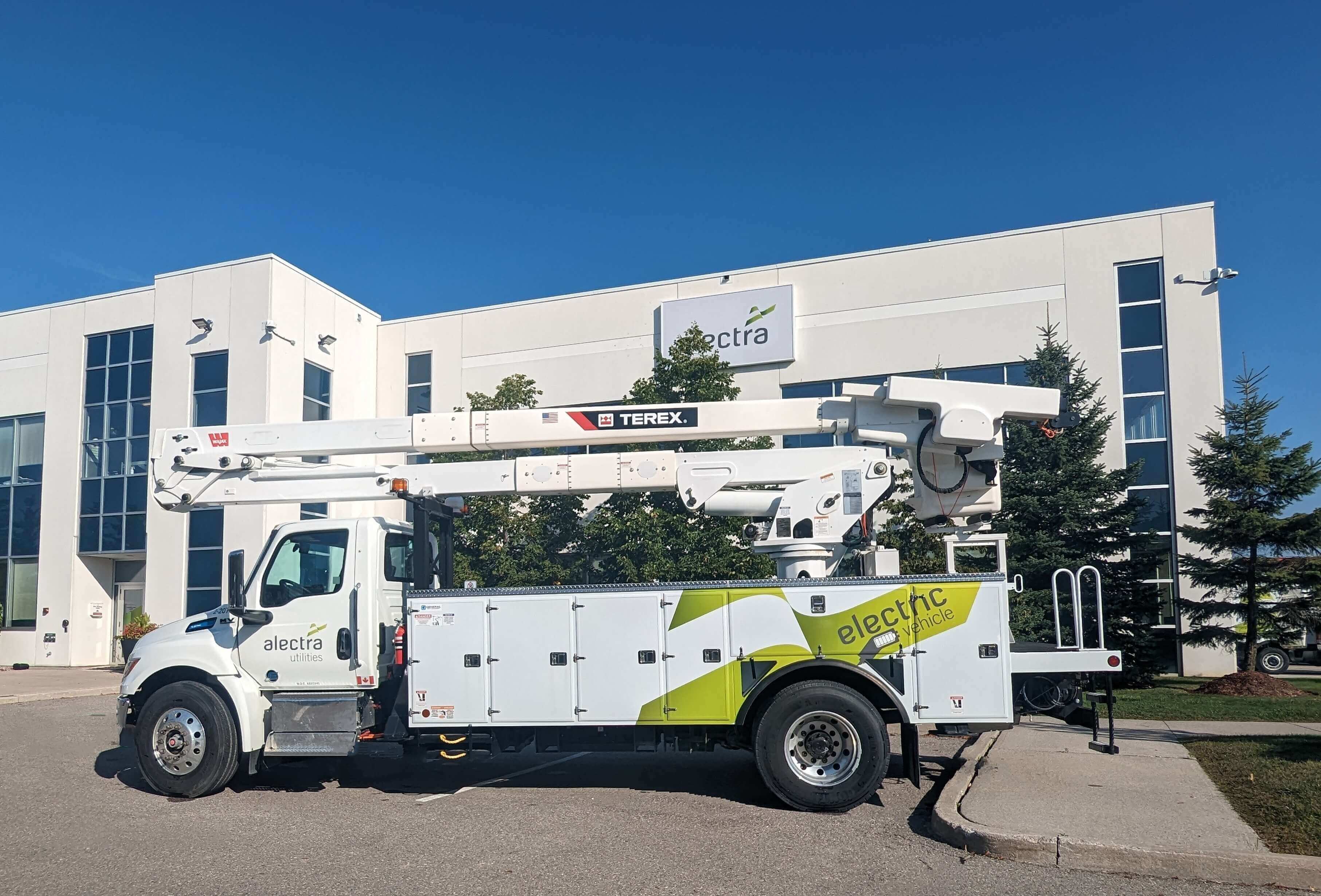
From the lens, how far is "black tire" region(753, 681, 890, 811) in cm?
787

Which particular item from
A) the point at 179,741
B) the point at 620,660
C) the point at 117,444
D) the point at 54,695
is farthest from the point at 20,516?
the point at 620,660

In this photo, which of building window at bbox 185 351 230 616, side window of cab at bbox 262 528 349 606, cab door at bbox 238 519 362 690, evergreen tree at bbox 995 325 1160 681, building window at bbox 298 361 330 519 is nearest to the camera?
cab door at bbox 238 519 362 690

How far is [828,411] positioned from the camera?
9656mm

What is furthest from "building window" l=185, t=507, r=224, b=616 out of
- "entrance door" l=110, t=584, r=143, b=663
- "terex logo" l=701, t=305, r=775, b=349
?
"terex logo" l=701, t=305, r=775, b=349

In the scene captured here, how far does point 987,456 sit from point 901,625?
2086 millimetres

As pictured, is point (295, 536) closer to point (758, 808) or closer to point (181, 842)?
point (181, 842)

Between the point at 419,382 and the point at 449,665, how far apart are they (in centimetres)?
Result: 2239

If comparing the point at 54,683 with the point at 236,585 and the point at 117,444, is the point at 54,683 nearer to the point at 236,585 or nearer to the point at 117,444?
the point at 117,444

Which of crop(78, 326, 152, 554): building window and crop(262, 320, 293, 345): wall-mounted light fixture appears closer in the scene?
crop(262, 320, 293, 345): wall-mounted light fixture

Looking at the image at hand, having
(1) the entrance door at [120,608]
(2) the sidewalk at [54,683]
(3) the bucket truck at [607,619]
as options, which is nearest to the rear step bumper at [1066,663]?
(3) the bucket truck at [607,619]

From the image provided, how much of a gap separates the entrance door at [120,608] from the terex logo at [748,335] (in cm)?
1878

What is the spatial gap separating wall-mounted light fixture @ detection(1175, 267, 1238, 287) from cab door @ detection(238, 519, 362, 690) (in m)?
20.3

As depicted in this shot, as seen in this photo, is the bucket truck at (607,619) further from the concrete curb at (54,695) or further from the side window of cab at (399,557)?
the concrete curb at (54,695)

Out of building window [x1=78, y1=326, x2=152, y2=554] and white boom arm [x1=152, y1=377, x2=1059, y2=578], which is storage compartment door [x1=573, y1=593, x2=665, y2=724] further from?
building window [x1=78, y1=326, x2=152, y2=554]
